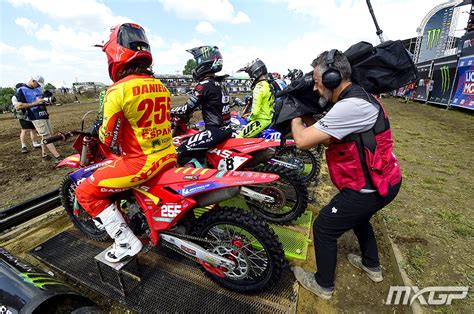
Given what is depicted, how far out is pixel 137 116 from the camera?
84.4 inches

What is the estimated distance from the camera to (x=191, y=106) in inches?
157

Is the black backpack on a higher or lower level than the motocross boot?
higher

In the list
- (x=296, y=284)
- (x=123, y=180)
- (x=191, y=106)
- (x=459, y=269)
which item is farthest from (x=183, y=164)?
(x=459, y=269)

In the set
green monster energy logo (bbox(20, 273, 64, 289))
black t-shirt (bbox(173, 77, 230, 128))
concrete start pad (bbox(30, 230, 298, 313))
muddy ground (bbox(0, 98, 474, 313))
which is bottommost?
muddy ground (bbox(0, 98, 474, 313))

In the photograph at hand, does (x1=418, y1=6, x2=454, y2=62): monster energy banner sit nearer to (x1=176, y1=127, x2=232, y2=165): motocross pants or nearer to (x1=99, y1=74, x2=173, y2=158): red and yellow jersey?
(x1=176, y1=127, x2=232, y2=165): motocross pants

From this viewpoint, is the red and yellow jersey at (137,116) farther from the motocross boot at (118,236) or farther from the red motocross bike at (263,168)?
the red motocross bike at (263,168)

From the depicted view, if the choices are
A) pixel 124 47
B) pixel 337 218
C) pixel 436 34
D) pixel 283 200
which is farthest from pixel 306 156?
pixel 436 34

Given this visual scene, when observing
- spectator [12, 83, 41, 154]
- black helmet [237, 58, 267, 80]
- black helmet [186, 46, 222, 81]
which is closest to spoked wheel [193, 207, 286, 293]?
black helmet [186, 46, 222, 81]

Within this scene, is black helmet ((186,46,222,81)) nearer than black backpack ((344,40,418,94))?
No

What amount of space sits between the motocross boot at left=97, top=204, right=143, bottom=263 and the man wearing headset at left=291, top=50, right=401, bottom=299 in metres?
1.75

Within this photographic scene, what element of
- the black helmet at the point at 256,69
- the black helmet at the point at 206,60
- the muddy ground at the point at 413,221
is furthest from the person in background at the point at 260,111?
the muddy ground at the point at 413,221

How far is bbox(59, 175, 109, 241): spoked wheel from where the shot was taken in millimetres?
3240

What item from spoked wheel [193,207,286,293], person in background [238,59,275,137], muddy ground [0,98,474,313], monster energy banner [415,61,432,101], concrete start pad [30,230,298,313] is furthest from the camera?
monster energy banner [415,61,432,101]

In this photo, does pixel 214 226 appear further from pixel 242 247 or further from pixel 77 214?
pixel 77 214
